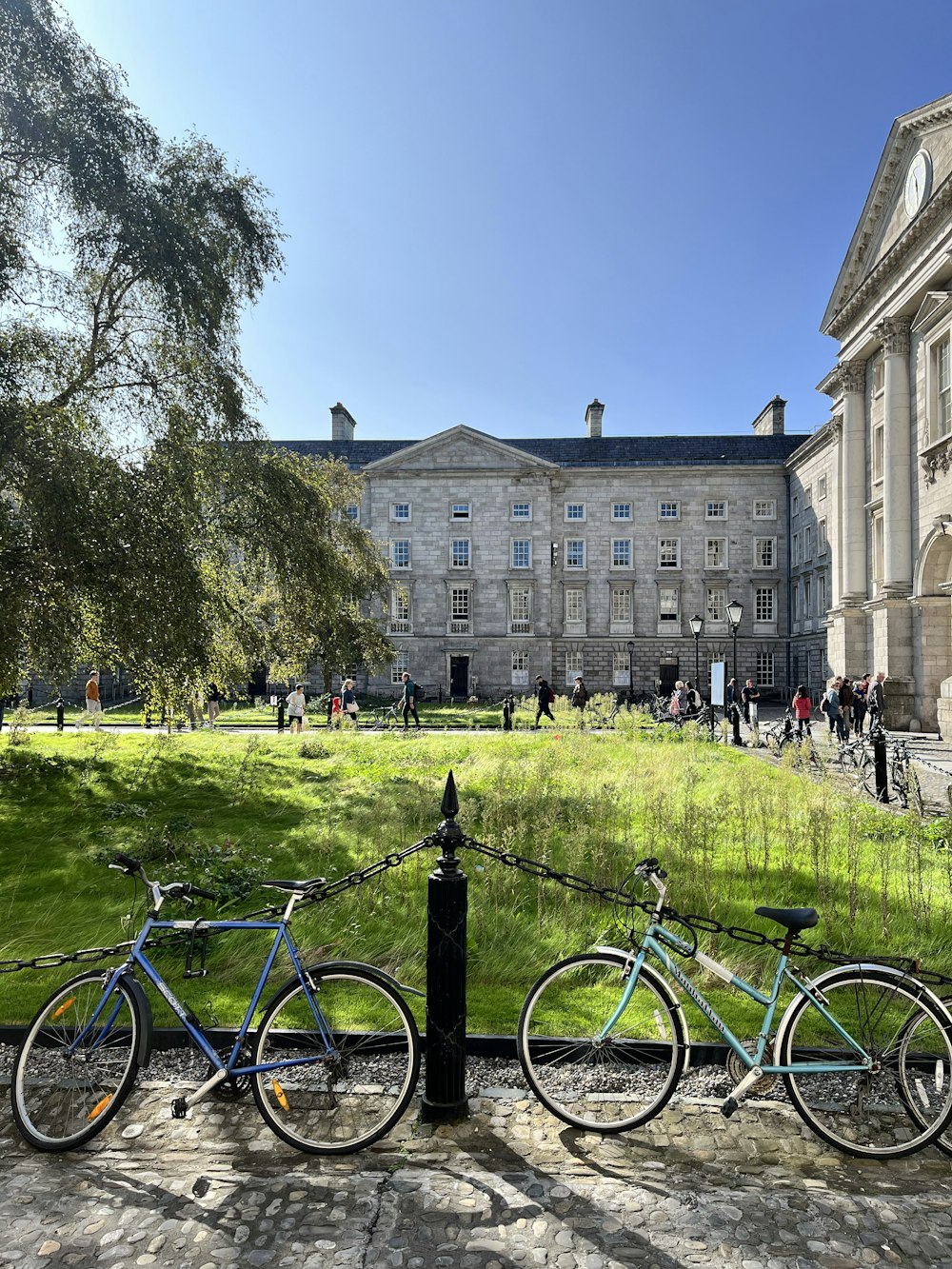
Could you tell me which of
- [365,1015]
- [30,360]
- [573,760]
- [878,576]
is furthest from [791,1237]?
[878,576]

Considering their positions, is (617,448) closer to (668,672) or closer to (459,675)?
(668,672)

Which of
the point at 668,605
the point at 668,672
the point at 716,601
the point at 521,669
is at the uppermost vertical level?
the point at 716,601

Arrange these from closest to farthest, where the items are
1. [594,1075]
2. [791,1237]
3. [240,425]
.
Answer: [791,1237]
[594,1075]
[240,425]

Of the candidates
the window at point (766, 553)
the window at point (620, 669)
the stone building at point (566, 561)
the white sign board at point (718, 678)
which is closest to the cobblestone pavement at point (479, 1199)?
the white sign board at point (718, 678)

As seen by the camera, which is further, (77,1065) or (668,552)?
(668,552)

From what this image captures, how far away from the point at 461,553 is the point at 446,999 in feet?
153

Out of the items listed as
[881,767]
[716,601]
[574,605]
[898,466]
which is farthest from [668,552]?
[881,767]

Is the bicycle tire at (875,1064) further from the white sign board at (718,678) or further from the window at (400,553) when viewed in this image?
the window at (400,553)

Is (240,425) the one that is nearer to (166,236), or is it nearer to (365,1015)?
(166,236)

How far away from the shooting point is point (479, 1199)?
9.93ft

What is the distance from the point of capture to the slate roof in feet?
167

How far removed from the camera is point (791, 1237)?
111 inches

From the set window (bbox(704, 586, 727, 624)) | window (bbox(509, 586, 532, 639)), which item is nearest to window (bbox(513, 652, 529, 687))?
window (bbox(509, 586, 532, 639))

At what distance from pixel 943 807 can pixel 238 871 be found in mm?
8032
